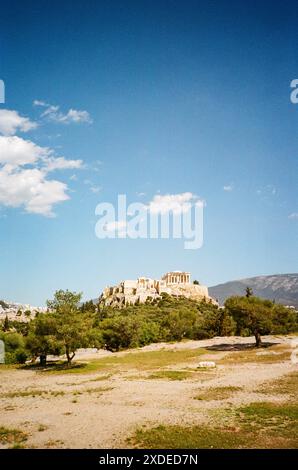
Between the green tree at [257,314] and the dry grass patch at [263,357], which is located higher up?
the green tree at [257,314]

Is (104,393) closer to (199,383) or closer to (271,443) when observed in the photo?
(199,383)

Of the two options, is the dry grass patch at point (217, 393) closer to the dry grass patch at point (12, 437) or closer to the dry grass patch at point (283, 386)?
the dry grass patch at point (283, 386)

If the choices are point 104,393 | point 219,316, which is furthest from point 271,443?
point 219,316

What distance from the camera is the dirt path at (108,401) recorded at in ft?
65.8

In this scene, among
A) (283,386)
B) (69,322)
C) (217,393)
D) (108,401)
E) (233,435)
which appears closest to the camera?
(233,435)

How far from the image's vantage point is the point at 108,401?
28656mm

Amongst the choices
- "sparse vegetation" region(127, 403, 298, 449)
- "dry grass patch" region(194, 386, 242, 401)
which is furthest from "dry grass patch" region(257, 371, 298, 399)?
"sparse vegetation" region(127, 403, 298, 449)

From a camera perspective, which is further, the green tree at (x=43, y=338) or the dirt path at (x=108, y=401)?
the green tree at (x=43, y=338)

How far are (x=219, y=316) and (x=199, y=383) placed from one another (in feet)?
243

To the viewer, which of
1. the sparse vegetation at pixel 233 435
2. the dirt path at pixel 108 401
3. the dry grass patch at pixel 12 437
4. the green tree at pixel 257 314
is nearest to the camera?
the sparse vegetation at pixel 233 435

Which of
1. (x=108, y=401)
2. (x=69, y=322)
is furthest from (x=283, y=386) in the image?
(x=69, y=322)

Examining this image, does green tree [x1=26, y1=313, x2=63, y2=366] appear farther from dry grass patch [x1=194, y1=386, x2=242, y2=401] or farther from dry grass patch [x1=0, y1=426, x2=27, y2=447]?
dry grass patch [x1=0, y1=426, x2=27, y2=447]

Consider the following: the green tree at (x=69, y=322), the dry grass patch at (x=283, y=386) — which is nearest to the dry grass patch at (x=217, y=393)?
the dry grass patch at (x=283, y=386)

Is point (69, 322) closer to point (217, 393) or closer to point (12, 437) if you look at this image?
point (217, 393)
